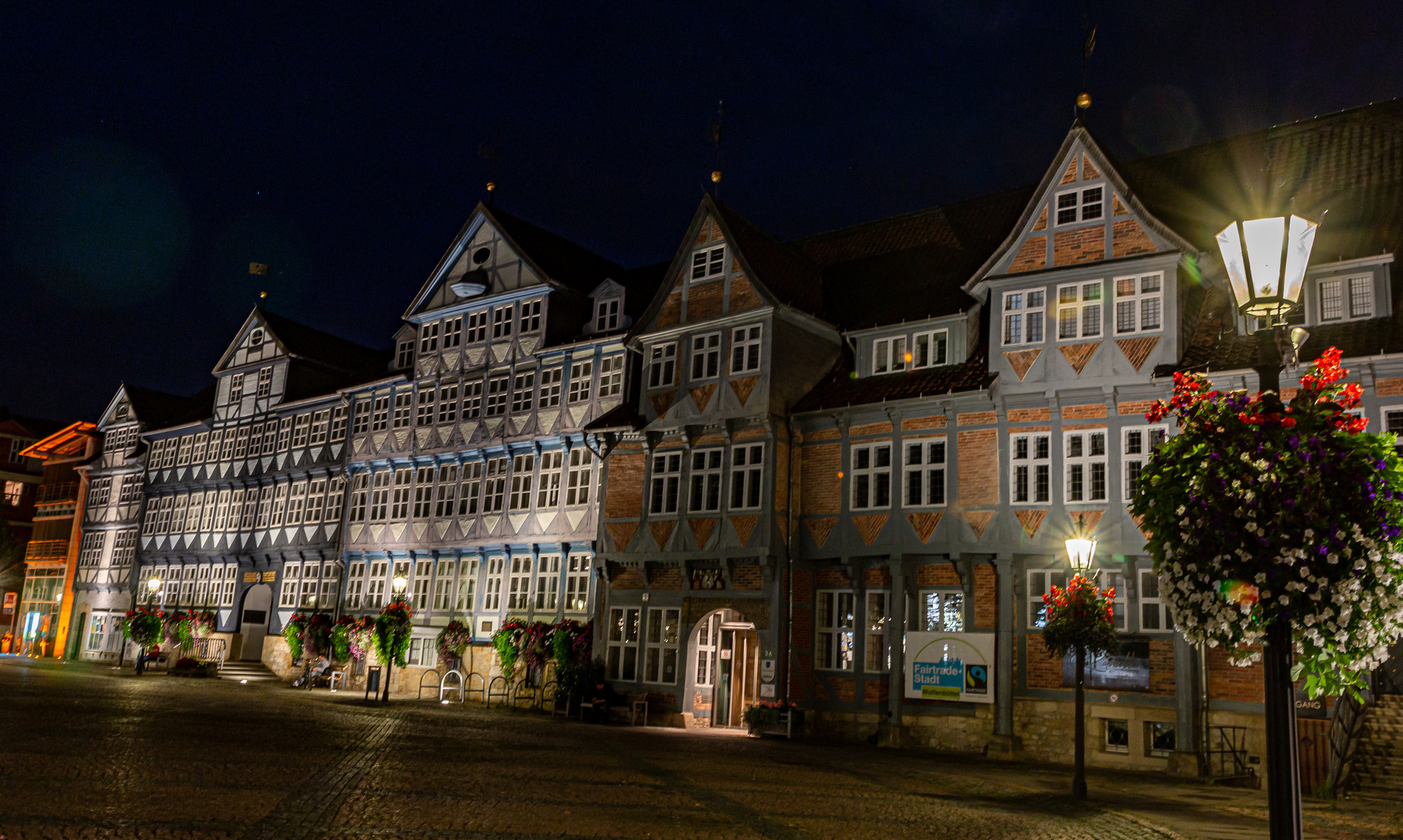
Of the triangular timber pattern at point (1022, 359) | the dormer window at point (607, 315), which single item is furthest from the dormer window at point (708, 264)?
the triangular timber pattern at point (1022, 359)

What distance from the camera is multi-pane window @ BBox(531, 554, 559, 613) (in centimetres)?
3547

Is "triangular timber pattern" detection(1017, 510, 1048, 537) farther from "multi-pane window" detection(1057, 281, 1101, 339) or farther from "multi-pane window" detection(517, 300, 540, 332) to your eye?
"multi-pane window" detection(517, 300, 540, 332)

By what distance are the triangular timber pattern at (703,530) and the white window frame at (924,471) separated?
5474 mm

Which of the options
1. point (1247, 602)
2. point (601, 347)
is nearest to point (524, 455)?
point (601, 347)

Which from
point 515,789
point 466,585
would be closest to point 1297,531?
point 515,789

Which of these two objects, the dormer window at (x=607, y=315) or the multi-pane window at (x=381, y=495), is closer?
the dormer window at (x=607, y=315)

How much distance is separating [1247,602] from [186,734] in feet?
62.7

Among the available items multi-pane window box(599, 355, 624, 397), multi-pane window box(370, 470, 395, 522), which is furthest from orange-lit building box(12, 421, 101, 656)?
multi-pane window box(599, 355, 624, 397)

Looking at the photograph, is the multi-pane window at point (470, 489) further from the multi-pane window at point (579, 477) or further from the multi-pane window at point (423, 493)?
the multi-pane window at point (579, 477)

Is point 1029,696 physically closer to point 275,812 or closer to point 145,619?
point 275,812

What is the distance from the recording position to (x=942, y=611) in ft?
86.6

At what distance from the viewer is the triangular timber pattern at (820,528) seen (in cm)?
2815

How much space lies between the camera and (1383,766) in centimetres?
1833

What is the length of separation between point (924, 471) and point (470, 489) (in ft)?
60.3
